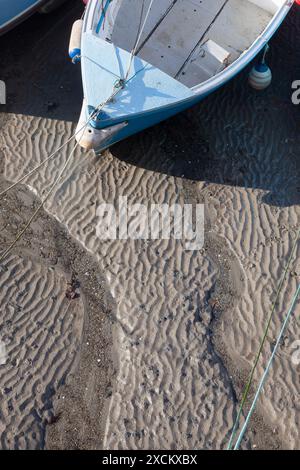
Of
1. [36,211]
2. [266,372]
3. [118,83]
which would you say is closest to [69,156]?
[36,211]

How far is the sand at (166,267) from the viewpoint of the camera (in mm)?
8625

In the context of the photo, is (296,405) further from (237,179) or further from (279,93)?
(279,93)

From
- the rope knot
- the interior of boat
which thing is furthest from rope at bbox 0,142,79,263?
the interior of boat

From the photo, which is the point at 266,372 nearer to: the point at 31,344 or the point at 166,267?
the point at 166,267

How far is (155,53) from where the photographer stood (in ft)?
Result: 35.8

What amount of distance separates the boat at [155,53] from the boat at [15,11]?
2.21 m

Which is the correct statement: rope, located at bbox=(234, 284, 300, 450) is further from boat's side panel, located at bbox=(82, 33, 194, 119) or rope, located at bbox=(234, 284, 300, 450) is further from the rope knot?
the rope knot

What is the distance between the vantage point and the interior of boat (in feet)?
35.1

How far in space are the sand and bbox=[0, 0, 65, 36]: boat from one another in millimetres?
605

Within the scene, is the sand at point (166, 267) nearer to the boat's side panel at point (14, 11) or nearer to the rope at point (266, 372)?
the rope at point (266, 372)

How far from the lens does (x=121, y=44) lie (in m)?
10.7

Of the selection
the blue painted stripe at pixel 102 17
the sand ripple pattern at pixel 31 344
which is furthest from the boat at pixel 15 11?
the sand ripple pattern at pixel 31 344

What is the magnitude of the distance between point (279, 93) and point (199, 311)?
579cm

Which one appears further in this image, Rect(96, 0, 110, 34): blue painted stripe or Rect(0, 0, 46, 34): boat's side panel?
Rect(0, 0, 46, 34): boat's side panel
